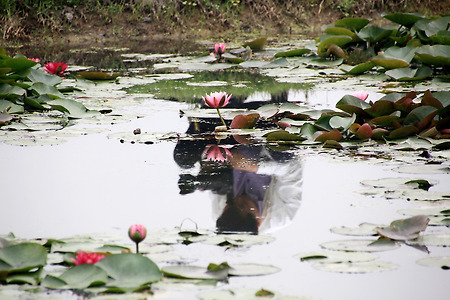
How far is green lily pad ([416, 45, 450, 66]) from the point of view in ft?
14.5

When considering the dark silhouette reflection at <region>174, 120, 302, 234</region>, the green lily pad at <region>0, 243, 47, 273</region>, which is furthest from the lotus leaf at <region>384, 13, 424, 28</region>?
the green lily pad at <region>0, 243, 47, 273</region>

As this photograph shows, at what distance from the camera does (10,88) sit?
3.79 metres

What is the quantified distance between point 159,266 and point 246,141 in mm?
1513

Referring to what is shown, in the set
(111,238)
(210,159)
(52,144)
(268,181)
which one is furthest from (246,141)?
(111,238)

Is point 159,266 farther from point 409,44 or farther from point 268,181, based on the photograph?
point 409,44

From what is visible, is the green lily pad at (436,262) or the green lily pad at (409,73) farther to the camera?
the green lily pad at (409,73)

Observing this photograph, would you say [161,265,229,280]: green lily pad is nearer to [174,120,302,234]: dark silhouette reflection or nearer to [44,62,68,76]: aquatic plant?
[174,120,302,234]: dark silhouette reflection

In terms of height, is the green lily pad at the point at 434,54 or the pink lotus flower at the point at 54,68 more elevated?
the green lily pad at the point at 434,54

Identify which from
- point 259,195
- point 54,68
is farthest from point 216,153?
point 54,68

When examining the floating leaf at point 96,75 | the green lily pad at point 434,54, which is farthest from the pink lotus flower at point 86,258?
the green lily pad at point 434,54

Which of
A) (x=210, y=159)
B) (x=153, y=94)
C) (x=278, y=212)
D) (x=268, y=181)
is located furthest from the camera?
(x=153, y=94)

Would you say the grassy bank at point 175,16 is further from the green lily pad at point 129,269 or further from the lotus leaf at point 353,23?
the green lily pad at point 129,269

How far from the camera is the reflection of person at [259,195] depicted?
199cm

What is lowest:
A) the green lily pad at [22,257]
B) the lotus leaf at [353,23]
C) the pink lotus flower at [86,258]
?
the green lily pad at [22,257]
